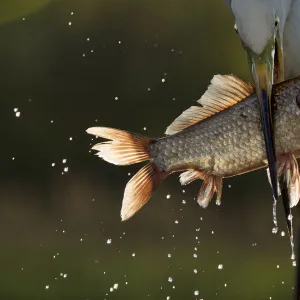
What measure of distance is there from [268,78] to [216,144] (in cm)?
21

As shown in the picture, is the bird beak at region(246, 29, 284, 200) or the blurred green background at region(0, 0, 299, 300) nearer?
the bird beak at region(246, 29, 284, 200)

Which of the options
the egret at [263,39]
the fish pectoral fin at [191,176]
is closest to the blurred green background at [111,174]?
the egret at [263,39]

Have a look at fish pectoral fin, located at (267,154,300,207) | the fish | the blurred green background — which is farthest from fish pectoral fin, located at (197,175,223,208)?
the blurred green background

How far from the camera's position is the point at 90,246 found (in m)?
4.91

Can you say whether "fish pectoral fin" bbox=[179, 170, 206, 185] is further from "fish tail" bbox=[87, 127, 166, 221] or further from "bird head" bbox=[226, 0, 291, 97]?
"bird head" bbox=[226, 0, 291, 97]

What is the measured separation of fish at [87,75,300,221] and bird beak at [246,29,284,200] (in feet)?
0.05

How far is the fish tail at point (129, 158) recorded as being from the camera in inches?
84.0

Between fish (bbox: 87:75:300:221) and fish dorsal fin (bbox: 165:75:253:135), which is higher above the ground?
fish dorsal fin (bbox: 165:75:253:135)

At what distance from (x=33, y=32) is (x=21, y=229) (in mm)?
1319

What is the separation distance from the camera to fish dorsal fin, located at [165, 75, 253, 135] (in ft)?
7.08

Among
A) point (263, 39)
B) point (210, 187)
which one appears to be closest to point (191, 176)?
point (210, 187)

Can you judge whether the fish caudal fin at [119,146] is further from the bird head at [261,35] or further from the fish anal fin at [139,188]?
the bird head at [261,35]

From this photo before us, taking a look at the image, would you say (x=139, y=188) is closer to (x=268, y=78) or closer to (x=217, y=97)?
(x=217, y=97)

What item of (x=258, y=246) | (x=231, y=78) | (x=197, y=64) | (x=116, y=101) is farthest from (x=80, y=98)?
(x=231, y=78)
